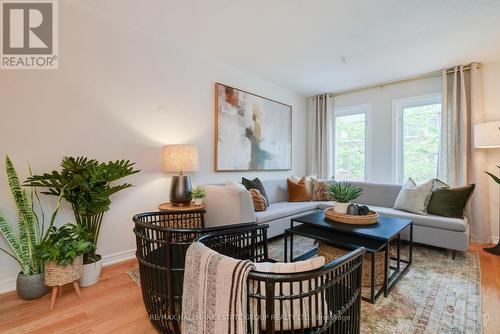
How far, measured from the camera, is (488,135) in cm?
274

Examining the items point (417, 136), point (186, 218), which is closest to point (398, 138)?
point (417, 136)

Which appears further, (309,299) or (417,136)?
(417,136)

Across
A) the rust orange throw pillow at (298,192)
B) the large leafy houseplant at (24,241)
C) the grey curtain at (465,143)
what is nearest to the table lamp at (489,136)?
the grey curtain at (465,143)

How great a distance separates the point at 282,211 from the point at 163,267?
6.61ft

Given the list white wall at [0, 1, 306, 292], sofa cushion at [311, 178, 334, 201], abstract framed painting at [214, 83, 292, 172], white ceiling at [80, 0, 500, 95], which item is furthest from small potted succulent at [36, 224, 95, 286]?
sofa cushion at [311, 178, 334, 201]

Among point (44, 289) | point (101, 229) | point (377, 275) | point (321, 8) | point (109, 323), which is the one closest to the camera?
point (109, 323)

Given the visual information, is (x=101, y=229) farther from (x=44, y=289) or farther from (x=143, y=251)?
(x=143, y=251)

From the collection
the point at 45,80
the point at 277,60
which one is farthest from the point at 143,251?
the point at 277,60

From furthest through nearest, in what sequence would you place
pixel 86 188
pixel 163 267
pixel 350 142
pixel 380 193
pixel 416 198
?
pixel 350 142, pixel 380 193, pixel 416 198, pixel 86 188, pixel 163 267

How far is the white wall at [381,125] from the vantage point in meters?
3.93

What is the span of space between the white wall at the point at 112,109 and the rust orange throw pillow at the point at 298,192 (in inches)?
52.7

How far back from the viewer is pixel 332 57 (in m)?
3.07

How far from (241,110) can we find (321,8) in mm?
1751

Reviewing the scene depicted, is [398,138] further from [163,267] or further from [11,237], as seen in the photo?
[11,237]
